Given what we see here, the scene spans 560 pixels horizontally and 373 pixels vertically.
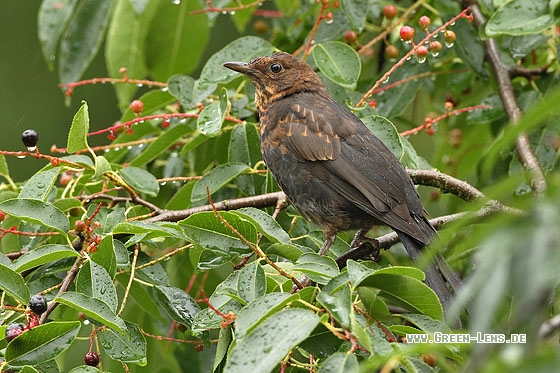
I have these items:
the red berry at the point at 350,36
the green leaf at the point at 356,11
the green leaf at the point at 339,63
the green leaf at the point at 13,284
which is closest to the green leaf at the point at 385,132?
the green leaf at the point at 339,63

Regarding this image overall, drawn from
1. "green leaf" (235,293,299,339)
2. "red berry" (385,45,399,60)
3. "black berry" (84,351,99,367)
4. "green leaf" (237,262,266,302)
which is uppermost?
"red berry" (385,45,399,60)

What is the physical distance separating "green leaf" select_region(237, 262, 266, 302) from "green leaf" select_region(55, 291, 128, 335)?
15.2 inches

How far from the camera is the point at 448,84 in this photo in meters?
4.57

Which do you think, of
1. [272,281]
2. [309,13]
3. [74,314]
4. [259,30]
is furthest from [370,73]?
[272,281]

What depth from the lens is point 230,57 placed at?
3863mm

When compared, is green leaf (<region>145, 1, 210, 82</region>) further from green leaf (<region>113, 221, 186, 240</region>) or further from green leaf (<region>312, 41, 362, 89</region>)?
green leaf (<region>113, 221, 186, 240</region>)

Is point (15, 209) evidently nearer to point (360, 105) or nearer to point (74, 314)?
point (74, 314)

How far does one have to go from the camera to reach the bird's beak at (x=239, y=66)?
12.8ft

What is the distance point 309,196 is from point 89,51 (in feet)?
4.98

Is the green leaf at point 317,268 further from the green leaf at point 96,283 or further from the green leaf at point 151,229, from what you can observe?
the green leaf at point 96,283

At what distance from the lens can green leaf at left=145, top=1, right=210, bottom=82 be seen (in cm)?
446

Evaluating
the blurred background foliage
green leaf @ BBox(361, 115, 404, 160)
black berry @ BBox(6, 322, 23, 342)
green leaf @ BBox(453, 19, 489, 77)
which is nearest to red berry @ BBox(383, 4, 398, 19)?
the blurred background foliage

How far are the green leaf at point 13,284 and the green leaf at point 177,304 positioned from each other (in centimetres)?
52

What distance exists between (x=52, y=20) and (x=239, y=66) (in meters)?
0.99
